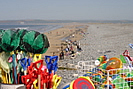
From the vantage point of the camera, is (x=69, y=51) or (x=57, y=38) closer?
(x=69, y=51)

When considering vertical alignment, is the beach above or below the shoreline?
above

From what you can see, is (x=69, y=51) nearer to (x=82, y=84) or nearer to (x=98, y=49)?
(x=98, y=49)

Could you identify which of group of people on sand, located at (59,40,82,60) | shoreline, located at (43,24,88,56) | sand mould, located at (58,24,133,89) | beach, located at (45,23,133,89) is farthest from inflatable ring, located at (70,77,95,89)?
shoreline, located at (43,24,88,56)

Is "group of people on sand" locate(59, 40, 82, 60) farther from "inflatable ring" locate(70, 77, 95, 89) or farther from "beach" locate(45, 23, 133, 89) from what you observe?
"inflatable ring" locate(70, 77, 95, 89)

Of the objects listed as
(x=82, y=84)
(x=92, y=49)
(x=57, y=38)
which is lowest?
(x=57, y=38)

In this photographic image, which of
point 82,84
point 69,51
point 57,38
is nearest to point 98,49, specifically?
point 69,51

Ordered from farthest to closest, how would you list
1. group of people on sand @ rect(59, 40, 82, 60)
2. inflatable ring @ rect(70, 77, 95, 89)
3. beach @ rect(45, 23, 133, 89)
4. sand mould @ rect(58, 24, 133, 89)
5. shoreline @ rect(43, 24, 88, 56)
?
shoreline @ rect(43, 24, 88, 56), group of people on sand @ rect(59, 40, 82, 60), sand mould @ rect(58, 24, 133, 89), beach @ rect(45, 23, 133, 89), inflatable ring @ rect(70, 77, 95, 89)

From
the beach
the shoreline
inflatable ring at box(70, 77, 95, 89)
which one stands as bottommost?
the shoreline

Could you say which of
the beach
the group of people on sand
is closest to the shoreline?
the beach

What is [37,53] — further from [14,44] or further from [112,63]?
[112,63]

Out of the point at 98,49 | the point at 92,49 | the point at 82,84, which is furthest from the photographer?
the point at 92,49

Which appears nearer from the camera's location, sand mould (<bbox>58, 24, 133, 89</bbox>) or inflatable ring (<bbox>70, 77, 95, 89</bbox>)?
inflatable ring (<bbox>70, 77, 95, 89</bbox>)

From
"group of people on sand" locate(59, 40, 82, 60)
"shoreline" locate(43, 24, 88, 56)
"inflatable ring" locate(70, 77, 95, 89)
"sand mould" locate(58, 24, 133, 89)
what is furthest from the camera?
"shoreline" locate(43, 24, 88, 56)

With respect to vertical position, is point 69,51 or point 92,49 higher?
point 69,51
